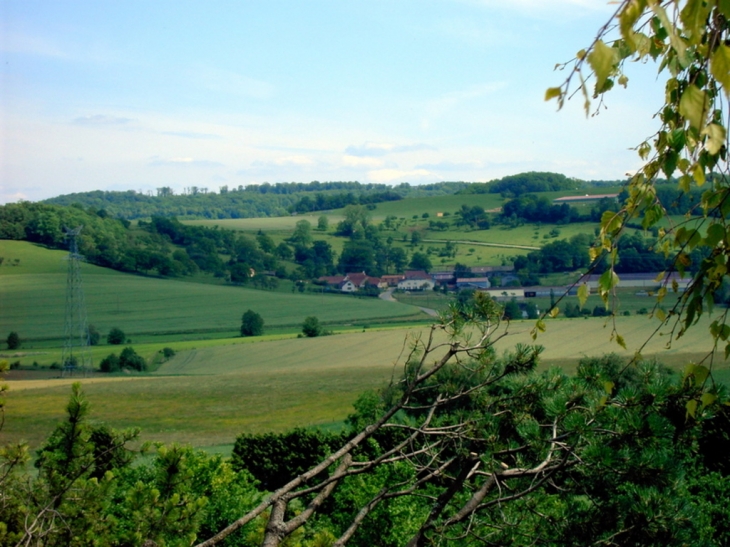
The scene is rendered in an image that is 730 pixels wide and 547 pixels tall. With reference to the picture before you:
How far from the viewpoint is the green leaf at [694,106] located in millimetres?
1291

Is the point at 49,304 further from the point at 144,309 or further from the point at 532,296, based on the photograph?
the point at 532,296

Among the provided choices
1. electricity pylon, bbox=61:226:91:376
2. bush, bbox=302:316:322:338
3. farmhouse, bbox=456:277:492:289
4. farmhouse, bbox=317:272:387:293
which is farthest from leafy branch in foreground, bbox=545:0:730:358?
farmhouse, bbox=317:272:387:293

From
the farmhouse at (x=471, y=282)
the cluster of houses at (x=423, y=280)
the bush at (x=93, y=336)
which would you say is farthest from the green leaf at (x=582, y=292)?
the farmhouse at (x=471, y=282)

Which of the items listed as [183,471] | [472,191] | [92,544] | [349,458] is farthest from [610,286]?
[472,191]

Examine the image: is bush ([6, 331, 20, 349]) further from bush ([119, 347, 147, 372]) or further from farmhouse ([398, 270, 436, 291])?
farmhouse ([398, 270, 436, 291])

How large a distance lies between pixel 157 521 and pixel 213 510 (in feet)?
14.1

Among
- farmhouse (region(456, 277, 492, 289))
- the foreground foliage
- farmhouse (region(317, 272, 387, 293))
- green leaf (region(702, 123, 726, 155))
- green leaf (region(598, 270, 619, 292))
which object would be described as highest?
green leaf (region(702, 123, 726, 155))

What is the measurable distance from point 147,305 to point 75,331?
9.53 meters

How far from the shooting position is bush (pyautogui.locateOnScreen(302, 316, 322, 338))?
172 ft

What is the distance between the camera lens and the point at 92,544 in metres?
4.60

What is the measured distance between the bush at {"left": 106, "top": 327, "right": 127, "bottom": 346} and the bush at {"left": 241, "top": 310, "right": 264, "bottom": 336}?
8871 millimetres

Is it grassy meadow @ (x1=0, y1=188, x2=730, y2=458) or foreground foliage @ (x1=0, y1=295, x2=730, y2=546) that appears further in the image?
grassy meadow @ (x1=0, y1=188, x2=730, y2=458)

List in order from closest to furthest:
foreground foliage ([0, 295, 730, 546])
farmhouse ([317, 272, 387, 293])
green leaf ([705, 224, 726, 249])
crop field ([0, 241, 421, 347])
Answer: green leaf ([705, 224, 726, 249]) → foreground foliage ([0, 295, 730, 546]) → crop field ([0, 241, 421, 347]) → farmhouse ([317, 272, 387, 293])

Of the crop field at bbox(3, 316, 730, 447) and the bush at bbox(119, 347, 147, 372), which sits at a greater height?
the crop field at bbox(3, 316, 730, 447)
